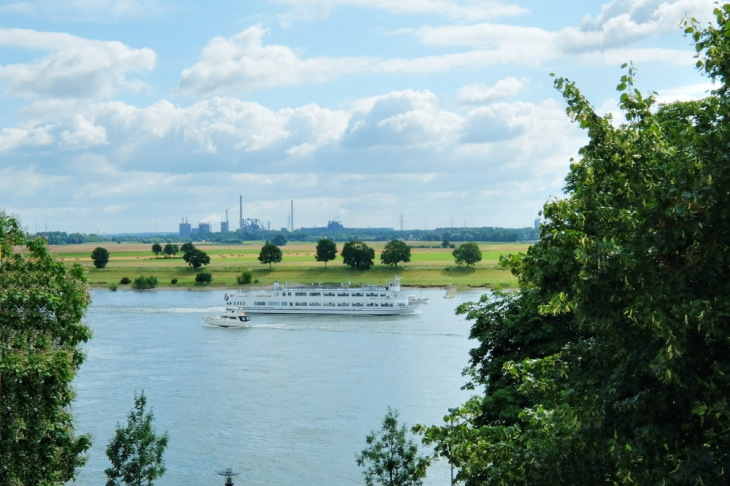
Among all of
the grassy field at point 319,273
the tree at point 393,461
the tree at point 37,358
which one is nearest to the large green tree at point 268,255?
the grassy field at point 319,273

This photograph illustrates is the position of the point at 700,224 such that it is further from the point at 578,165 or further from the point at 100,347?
the point at 100,347

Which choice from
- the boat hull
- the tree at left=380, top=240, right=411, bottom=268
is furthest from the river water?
the tree at left=380, top=240, right=411, bottom=268

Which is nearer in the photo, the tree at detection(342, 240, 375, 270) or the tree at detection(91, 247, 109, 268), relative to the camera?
the tree at detection(342, 240, 375, 270)

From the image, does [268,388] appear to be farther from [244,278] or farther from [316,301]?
[244,278]

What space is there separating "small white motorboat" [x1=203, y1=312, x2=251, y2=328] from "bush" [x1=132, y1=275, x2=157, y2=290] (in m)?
23.4

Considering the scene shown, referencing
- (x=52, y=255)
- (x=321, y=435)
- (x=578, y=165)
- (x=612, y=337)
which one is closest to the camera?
(x=612, y=337)

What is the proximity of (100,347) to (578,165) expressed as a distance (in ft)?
108

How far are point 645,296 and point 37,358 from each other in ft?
26.2

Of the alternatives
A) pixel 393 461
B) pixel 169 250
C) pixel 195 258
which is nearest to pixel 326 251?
pixel 195 258

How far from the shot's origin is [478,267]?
75.3 meters

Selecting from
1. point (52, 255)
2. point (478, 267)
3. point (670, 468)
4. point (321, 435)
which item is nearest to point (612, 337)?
point (670, 468)

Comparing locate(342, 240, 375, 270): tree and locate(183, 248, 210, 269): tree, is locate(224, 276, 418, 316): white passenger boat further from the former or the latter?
locate(183, 248, 210, 269): tree

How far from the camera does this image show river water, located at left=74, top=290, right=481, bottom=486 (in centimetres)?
1938

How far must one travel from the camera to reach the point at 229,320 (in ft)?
161
